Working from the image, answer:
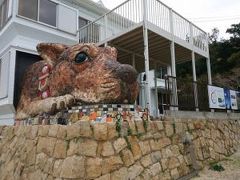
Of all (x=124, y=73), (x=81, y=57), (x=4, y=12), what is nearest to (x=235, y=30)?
(x=4, y=12)

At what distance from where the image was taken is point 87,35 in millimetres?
11148

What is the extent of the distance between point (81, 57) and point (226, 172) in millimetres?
4362

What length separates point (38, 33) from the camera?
9.76 metres

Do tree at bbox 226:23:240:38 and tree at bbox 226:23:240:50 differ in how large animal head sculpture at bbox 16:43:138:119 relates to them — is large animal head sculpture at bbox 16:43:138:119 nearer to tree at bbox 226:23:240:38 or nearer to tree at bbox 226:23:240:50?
tree at bbox 226:23:240:50

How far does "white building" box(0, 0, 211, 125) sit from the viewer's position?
858 centimetres

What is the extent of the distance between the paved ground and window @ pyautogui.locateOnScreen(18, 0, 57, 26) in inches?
307

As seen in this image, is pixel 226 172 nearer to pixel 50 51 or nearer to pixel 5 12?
pixel 50 51

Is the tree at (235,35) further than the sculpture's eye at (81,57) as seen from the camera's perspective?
Yes

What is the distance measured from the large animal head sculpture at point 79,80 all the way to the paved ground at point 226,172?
7.63 ft

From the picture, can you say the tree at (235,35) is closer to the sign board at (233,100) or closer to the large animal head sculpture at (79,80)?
the sign board at (233,100)

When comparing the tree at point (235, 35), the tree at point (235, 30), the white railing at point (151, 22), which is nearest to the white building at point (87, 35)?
the white railing at point (151, 22)

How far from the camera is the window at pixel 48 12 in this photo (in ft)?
33.1

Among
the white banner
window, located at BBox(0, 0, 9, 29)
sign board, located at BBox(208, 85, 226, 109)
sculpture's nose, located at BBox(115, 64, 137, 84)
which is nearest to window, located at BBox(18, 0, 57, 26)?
window, located at BBox(0, 0, 9, 29)

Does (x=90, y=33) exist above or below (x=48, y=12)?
below
